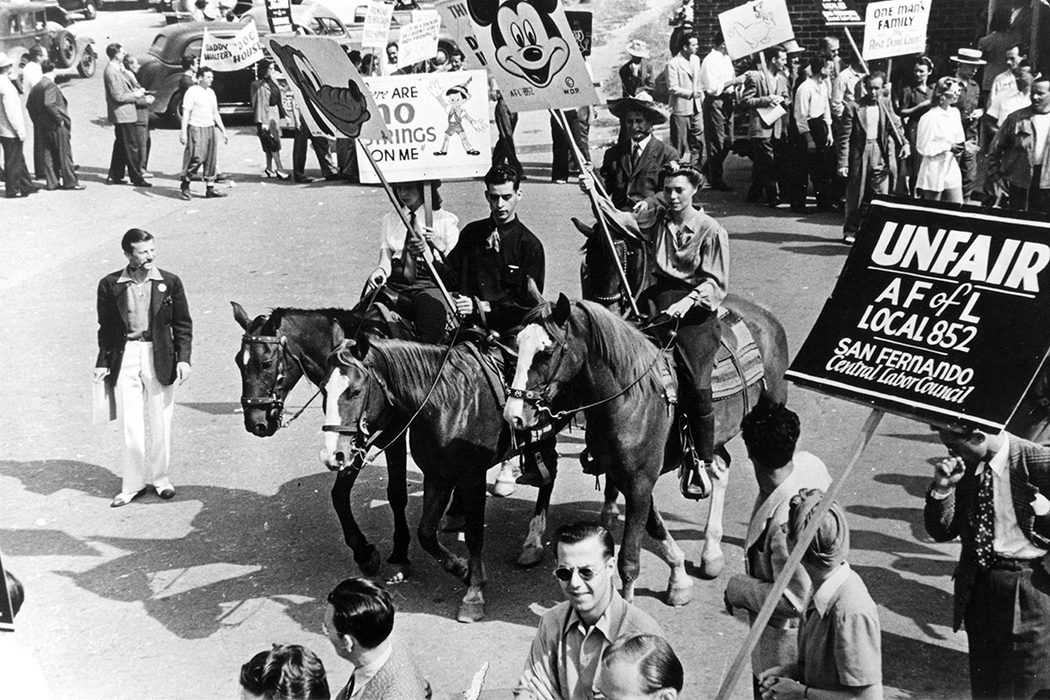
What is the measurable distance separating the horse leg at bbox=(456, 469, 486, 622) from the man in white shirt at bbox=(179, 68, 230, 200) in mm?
13448

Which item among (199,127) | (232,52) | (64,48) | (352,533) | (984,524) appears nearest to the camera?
(984,524)

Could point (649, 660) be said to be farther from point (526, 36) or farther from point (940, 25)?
point (940, 25)

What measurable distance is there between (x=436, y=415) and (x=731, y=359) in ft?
7.29

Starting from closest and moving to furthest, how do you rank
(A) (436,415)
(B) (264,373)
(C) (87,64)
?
(A) (436,415), (B) (264,373), (C) (87,64)

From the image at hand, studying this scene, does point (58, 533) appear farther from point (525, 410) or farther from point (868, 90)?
point (868, 90)

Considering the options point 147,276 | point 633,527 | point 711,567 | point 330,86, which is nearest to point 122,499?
point 147,276

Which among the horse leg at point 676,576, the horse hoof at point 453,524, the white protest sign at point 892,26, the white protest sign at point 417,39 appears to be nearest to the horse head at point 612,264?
the horse hoof at point 453,524

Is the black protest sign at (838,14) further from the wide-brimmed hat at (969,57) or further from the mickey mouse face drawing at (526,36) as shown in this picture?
the mickey mouse face drawing at (526,36)

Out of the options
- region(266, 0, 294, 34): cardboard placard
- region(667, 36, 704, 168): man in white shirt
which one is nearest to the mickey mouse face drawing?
region(667, 36, 704, 168): man in white shirt

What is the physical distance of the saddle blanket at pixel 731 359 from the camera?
788cm

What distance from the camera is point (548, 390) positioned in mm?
6656

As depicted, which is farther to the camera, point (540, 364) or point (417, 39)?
point (417, 39)

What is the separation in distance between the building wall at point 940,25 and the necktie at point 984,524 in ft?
58.1

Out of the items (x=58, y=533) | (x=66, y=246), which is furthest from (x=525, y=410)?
(x=66, y=246)
